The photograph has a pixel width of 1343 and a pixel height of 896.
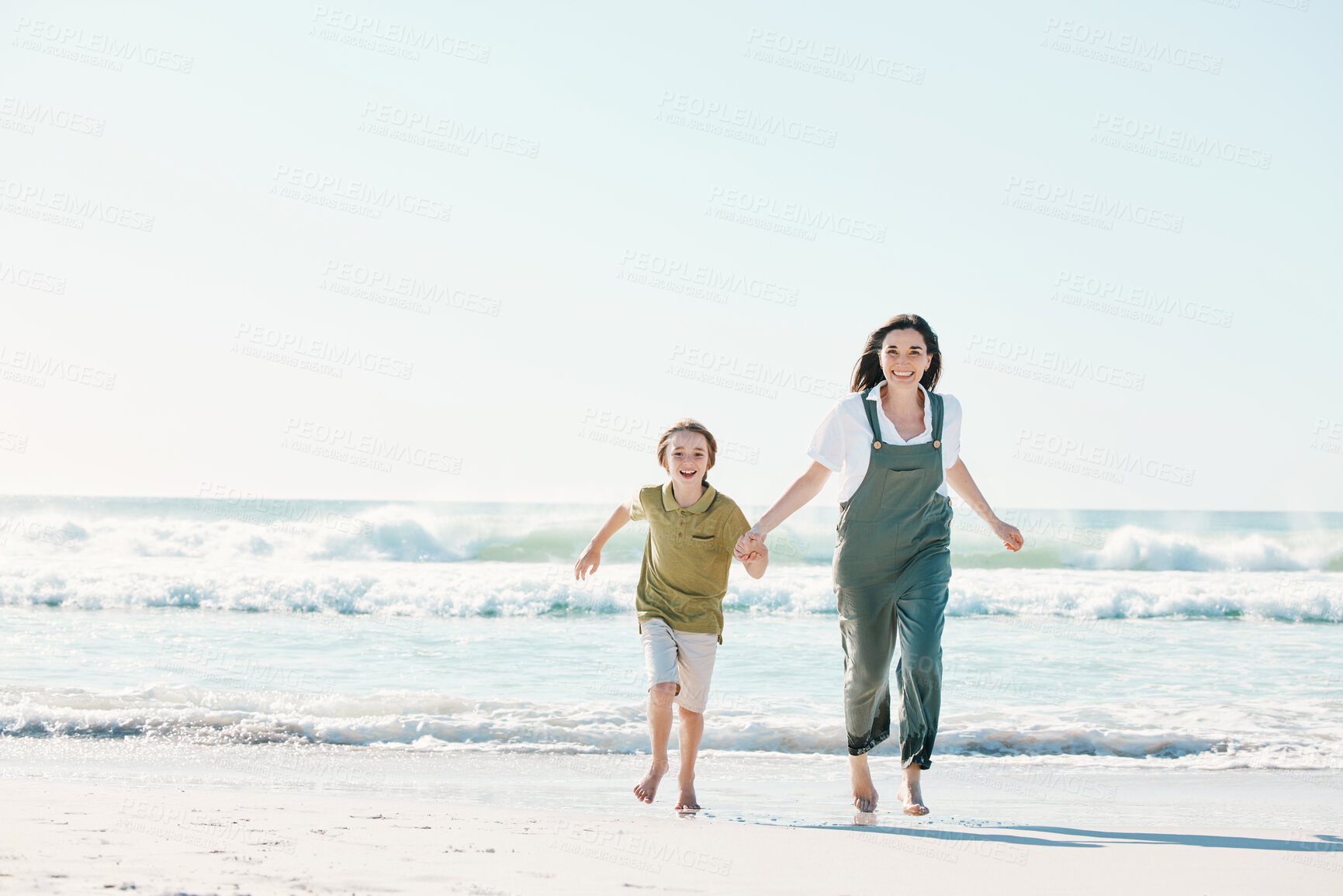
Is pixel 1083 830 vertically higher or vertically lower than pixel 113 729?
higher

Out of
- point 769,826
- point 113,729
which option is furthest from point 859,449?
point 113,729

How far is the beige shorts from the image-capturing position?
13.5ft

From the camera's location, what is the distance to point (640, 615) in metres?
4.23

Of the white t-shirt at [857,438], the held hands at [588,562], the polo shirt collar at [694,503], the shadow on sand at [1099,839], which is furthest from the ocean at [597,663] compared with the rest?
the white t-shirt at [857,438]

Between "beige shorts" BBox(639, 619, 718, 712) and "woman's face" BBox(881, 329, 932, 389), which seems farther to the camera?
"beige shorts" BBox(639, 619, 718, 712)

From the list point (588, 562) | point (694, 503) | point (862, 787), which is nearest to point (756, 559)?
point (694, 503)

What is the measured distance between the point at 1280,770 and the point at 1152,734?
735mm

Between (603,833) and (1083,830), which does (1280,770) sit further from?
(603,833)

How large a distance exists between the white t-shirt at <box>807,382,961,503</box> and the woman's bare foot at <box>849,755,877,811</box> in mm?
1165

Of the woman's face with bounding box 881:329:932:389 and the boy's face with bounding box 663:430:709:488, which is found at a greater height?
the woman's face with bounding box 881:329:932:389

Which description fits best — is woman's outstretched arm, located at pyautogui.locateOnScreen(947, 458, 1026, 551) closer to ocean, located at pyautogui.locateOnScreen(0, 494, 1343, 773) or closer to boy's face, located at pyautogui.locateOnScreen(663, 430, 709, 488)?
boy's face, located at pyautogui.locateOnScreen(663, 430, 709, 488)

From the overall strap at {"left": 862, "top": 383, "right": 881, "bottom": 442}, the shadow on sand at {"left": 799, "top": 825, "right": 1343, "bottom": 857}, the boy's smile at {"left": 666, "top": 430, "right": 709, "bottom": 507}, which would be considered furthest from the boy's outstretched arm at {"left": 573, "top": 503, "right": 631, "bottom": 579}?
the shadow on sand at {"left": 799, "top": 825, "right": 1343, "bottom": 857}

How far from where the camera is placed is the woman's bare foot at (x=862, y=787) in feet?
13.3

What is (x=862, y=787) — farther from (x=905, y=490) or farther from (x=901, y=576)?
(x=905, y=490)
